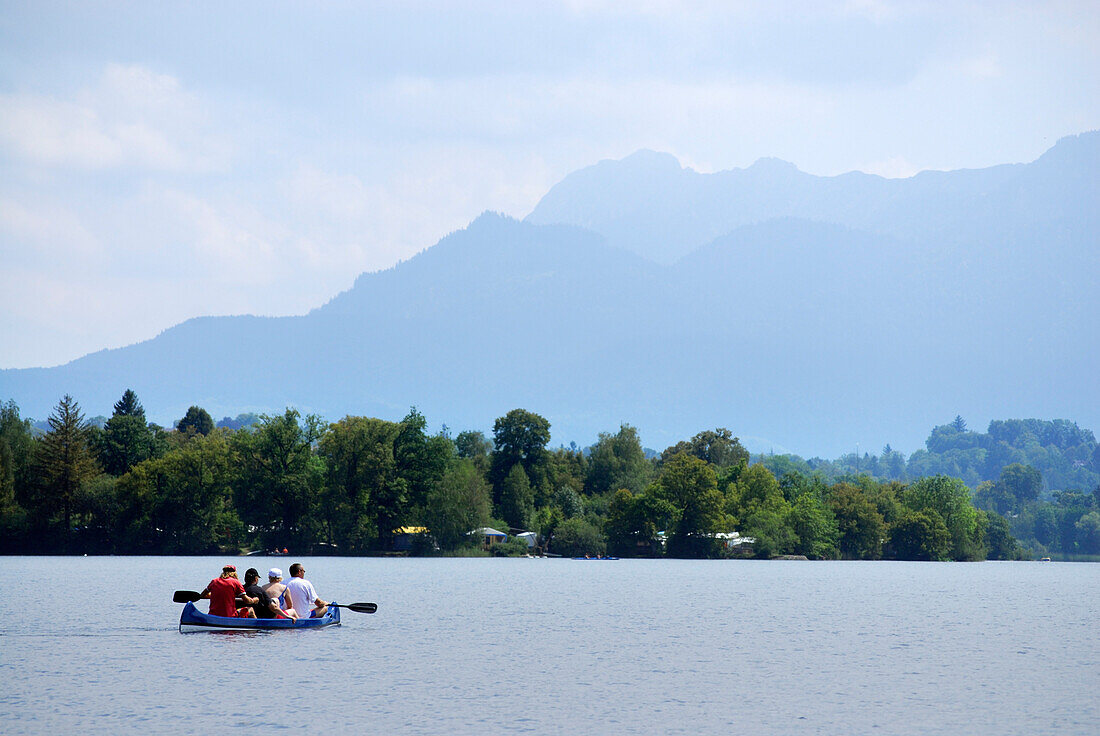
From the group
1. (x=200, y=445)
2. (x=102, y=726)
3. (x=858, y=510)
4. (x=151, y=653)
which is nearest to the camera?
(x=102, y=726)

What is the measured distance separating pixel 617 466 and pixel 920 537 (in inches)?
1523

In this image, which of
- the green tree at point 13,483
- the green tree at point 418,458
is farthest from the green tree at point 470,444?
the green tree at point 13,483

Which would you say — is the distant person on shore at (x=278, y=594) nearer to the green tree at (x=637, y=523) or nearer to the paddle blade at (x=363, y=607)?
the paddle blade at (x=363, y=607)

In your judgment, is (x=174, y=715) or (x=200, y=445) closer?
(x=174, y=715)

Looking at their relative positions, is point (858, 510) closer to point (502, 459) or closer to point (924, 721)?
point (502, 459)

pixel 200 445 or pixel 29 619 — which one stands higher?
pixel 200 445

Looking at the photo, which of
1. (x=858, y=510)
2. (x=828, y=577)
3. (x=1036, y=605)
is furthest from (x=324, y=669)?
(x=858, y=510)

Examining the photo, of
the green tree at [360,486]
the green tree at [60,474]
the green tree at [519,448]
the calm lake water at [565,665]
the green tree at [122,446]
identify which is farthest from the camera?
the green tree at [519,448]

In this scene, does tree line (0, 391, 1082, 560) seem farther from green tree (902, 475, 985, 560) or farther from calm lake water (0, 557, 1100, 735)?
calm lake water (0, 557, 1100, 735)

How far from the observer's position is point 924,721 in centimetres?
2794

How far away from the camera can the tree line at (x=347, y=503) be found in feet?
401

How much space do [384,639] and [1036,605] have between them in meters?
42.8

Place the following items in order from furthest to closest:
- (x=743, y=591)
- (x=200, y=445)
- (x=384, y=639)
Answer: (x=200, y=445)
(x=743, y=591)
(x=384, y=639)

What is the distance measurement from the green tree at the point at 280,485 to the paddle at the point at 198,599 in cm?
7283
